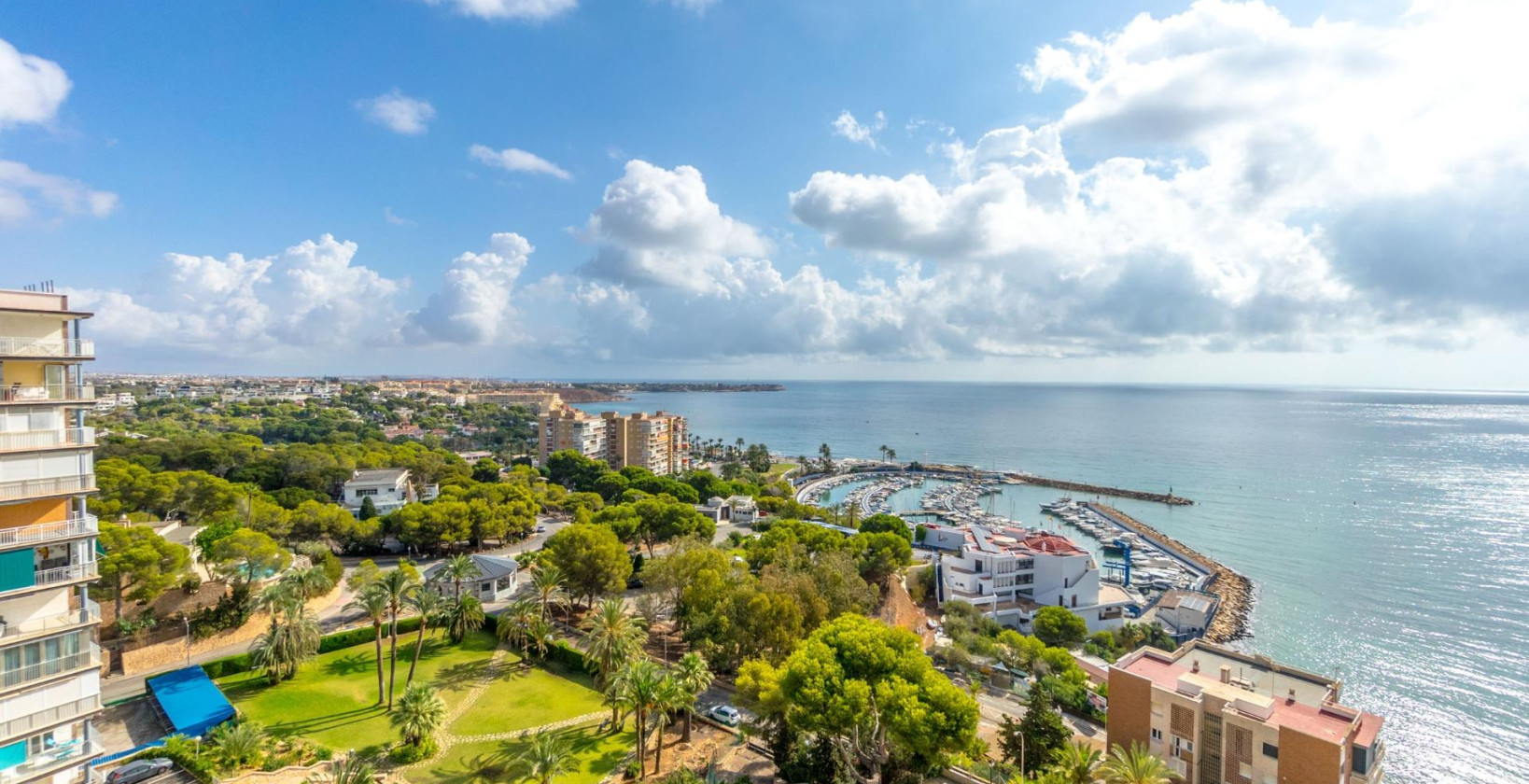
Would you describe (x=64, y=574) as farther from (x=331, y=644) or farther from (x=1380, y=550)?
(x=1380, y=550)

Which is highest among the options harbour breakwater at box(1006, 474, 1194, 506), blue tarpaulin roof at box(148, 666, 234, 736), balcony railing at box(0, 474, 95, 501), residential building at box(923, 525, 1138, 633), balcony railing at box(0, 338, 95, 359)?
balcony railing at box(0, 338, 95, 359)

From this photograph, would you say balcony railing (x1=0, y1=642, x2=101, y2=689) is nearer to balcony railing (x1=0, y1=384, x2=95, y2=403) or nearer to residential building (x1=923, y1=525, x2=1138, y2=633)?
balcony railing (x1=0, y1=384, x2=95, y2=403)

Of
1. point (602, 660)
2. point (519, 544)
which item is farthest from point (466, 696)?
point (519, 544)

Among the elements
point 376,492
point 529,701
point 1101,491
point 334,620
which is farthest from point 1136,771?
point 1101,491

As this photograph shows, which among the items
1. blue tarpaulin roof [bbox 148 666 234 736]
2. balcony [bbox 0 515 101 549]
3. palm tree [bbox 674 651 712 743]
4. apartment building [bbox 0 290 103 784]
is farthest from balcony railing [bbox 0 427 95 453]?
palm tree [bbox 674 651 712 743]

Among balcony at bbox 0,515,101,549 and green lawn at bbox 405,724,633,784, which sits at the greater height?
balcony at bbox 0,515,101,549

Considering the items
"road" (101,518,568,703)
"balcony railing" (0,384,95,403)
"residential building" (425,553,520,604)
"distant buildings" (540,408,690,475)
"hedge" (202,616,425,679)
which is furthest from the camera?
"distant buildings" (540,408,690,475)
